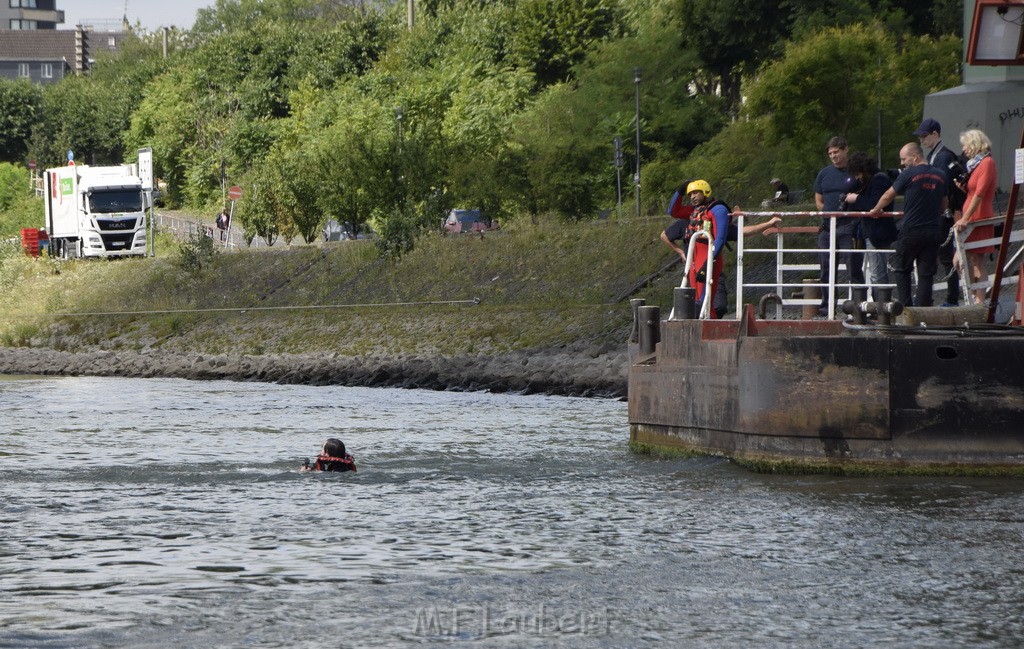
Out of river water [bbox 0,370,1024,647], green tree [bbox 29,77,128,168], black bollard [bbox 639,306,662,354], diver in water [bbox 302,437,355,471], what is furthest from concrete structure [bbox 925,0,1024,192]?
green tree [bbox 29,77,128,168]

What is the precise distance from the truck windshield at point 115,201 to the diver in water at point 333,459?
143 ft

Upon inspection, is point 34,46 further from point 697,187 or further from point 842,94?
point 697,187

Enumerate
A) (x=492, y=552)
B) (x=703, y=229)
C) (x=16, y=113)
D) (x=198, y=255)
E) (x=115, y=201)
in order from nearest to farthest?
1. (x=492, y=552)
2. (x=703, y=229)
3. (x=198, y=255)
4. (x=115, y=201)
5. (x=16, y=113)

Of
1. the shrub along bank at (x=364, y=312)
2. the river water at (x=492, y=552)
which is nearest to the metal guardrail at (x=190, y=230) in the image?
the shrub along bank at (x=364, y=312)

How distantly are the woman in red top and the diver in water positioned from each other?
6.78 m

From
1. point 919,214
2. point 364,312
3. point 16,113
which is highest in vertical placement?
point 16,113

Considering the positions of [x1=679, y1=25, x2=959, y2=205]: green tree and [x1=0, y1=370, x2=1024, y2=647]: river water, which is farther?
[x1=679, y1=25, x2=959, y2=205]: green tree

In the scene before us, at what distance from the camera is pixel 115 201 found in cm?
6128

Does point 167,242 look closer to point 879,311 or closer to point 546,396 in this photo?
point 546,396

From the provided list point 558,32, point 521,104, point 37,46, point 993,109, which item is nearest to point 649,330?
point 993,109

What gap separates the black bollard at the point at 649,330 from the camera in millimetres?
19172

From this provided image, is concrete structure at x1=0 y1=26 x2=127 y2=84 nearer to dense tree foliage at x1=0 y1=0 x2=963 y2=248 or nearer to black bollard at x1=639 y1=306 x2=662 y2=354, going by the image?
dense tree foliage at x1=0 y1=0 x2=963 y2=248

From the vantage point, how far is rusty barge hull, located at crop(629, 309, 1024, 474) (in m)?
15.3

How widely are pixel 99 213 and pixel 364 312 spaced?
18467mm
